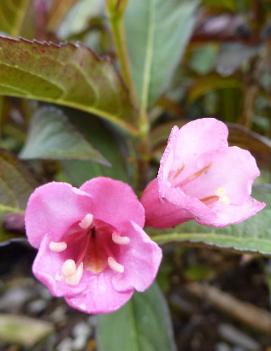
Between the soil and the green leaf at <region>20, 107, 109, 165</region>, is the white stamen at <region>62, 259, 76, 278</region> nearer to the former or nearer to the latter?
the green leaf at <region>20, 107, 109, 165</region>

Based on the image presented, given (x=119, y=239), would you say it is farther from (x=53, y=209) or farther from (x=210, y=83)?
(x=210, y=83)

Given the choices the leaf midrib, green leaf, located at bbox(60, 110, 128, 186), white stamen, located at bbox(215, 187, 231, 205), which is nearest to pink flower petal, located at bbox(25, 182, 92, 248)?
white stamen, located at bbox(215, 187, 231, 205)

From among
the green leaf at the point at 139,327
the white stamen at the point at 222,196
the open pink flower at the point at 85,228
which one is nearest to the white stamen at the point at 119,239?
the open pink flower at the point at 85,228

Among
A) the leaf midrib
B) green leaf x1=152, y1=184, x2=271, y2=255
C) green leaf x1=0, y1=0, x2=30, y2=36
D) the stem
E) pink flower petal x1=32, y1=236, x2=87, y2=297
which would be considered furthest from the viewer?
green leaf x1=0, y1=0, x2=30, y2=36

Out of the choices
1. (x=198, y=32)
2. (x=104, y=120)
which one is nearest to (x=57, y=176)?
(x=104, y=120)

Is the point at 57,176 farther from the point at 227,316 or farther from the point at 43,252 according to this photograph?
the point at 43,252

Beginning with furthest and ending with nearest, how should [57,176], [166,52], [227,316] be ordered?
1. [227,316]
2. [57,176]
3. [166,52]
